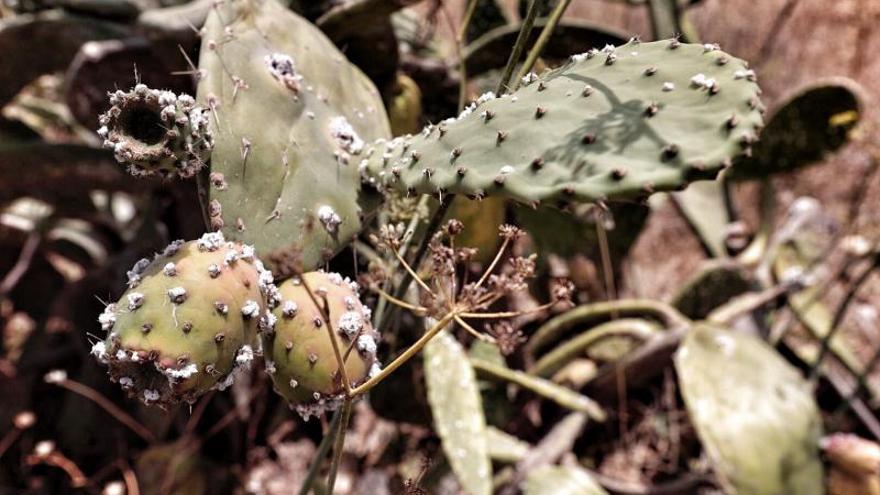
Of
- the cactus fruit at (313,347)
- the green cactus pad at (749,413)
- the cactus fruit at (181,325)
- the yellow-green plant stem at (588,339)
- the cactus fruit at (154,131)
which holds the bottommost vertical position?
the yellow-green plant stem at (588,339)

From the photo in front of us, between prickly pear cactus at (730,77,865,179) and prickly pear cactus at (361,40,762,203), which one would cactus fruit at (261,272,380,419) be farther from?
prickly pear cactus at (730,77,865,179)

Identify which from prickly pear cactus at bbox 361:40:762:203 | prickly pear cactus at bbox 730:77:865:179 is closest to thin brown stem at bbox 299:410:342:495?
prickly pear cactus at bbox 361:40:762:203

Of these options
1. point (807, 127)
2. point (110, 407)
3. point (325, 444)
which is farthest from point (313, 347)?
point (807, 127)

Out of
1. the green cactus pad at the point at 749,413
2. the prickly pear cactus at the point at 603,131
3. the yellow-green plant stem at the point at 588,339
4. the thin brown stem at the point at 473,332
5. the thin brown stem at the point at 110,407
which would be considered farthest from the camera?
the yellow-green plant stem at the point at 588,339

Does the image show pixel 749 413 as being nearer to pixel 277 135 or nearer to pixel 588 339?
pixel 588 339

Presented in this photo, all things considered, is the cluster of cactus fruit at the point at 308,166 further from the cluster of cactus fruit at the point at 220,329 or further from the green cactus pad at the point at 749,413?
the green cactus pad at the point at 749,413

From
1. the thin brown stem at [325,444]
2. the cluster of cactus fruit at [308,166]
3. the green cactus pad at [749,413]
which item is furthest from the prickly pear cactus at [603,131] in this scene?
the green cactus pad at [749,413]

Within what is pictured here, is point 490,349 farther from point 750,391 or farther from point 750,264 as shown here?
point 750,264
